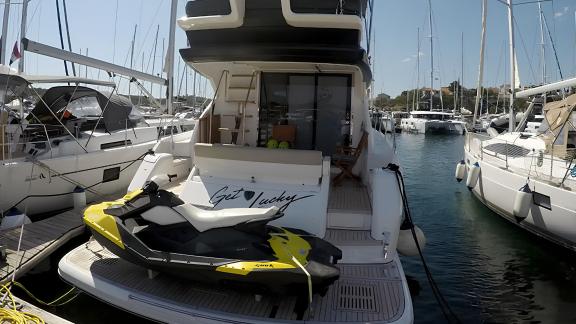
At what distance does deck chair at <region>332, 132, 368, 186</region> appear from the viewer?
22.4 ft

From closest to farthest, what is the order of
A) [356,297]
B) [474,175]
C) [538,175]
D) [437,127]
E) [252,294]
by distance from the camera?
[252,294] < [356,297] < [538,175] < [474,175] < [437,127]

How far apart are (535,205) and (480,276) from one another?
7.37 feet

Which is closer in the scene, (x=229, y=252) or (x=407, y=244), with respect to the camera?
(x=229, y=252)

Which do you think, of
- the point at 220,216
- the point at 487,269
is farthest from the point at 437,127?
the point at 220,216

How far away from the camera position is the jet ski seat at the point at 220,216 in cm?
400

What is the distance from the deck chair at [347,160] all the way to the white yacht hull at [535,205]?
3675 millimetres

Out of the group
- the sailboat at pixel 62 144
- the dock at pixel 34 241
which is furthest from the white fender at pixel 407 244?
the dock at pixel 34 241

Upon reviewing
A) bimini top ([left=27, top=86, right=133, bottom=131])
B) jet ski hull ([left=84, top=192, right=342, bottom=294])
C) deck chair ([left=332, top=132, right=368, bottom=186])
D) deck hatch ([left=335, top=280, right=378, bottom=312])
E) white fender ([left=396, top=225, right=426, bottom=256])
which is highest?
bimini top ([left=27, top=86, right=133, bottom=131])

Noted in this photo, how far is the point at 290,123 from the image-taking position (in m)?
7.41

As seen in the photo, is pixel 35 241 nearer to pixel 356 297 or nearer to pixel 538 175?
pixel 356 297

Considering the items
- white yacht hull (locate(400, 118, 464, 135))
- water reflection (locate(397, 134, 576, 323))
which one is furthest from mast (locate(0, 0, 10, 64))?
white yacht hull (locate(400, 118, 464, 135))

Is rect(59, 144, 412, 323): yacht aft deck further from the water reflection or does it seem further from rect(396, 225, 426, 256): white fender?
the water reflection

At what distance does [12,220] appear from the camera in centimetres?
706

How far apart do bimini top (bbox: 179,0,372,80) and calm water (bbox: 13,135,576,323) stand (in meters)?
3.36
